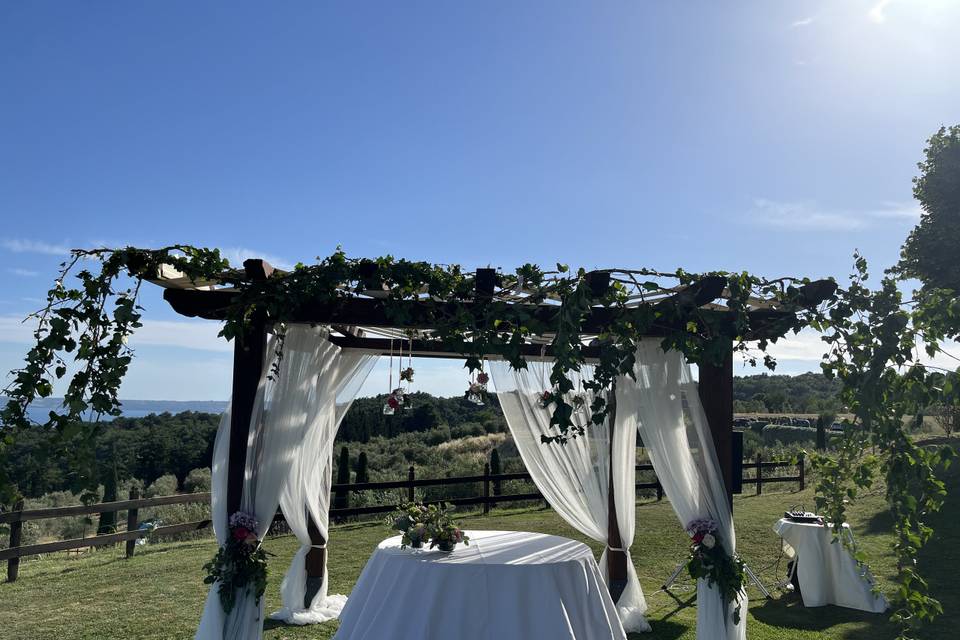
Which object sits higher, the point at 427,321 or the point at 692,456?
the point at 427,321

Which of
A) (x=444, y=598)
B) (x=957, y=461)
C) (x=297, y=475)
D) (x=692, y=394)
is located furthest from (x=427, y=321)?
(x=957, y=461)

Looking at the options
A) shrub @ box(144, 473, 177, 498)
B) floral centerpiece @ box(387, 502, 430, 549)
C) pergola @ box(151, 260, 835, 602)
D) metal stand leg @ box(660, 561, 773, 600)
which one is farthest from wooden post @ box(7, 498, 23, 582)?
shrub @ box(144, 473, 177, 498)

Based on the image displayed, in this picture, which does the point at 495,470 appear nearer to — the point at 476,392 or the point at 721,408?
the point at 476,392

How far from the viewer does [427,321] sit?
458 centimetres

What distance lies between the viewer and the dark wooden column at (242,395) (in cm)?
472

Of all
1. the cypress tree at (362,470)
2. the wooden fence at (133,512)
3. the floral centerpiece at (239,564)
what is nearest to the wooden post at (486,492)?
the wooden fence at (133,512)

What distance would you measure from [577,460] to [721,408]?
1.56 m

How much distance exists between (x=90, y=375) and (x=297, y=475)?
9.30ft

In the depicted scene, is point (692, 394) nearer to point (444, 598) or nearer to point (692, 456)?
point (692, 456)

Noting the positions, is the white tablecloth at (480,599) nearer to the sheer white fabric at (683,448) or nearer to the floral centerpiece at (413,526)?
the floral centerpiece at (413,526)

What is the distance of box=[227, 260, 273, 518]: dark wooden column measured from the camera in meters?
4.72

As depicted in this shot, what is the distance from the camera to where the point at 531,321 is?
4.06 meters

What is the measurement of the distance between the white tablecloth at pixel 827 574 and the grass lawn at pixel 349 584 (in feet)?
0.55

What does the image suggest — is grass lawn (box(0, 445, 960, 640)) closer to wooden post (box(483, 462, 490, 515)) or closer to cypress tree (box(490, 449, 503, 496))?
wooden post (box(483, 462, 490, 515))
